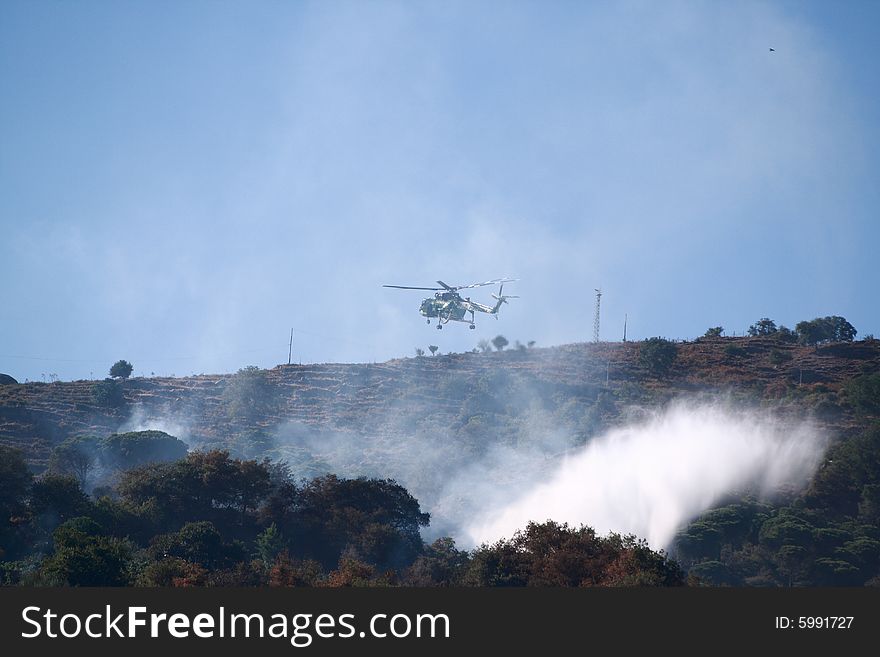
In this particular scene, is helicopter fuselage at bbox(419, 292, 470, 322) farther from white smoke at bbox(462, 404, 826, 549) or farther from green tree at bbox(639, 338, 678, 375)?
green tree at bbox(639, 338, 678, 375)

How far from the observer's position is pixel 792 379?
158 metres

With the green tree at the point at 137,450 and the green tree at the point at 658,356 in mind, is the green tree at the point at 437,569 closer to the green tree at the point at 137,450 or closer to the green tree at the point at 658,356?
the green tree at the point at 137,450

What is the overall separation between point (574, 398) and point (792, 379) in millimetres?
32160

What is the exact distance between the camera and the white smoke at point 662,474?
115 m

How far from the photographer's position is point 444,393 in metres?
165

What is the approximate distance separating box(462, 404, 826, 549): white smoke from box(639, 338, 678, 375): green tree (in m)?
23.2

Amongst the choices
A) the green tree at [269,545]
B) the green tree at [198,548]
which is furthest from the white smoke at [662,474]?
the green tree at [198,548]

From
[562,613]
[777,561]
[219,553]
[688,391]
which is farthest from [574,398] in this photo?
[562,613]

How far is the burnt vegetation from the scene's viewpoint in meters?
72.6

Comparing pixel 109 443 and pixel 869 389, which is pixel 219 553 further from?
pixel 869 389

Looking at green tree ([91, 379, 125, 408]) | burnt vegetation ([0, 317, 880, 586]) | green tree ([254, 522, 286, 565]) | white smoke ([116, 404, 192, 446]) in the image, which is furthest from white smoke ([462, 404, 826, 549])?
green tree ([91, 379, 125, 408])

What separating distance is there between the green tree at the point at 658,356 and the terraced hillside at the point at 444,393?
4.38 feet

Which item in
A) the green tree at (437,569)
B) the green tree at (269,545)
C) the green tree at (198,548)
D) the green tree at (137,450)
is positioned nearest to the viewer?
the green tree at (437,569)

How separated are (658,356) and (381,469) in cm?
5502
